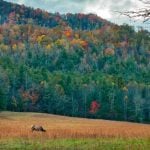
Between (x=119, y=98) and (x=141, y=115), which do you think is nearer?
(x=141, y=115)

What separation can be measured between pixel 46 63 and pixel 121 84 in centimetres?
7032

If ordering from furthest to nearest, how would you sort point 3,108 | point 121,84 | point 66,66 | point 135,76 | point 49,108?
point 66,66
point 135,76
point 121,84
point 49,108
point 3,108

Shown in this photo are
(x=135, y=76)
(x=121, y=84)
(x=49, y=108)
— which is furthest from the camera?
(x=135, y=76)

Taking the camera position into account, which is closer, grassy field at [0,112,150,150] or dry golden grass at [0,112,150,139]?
grassy field at [0,112,150,150]

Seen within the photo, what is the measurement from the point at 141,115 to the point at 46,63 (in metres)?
90.4

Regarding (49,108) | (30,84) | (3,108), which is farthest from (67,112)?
(3,108)

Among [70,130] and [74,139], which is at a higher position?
[74,139]

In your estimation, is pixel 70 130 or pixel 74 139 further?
pixel 70 130

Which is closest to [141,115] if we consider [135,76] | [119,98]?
[119,98]

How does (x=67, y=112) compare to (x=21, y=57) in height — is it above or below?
below

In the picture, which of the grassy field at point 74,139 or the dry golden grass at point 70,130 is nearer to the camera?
the grassy field at point 74,139

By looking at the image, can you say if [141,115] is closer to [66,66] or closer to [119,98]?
[119,98]

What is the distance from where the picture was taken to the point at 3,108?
299ft

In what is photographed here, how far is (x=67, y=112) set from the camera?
109375 millimetres
